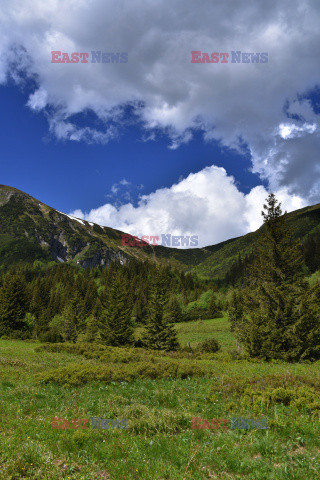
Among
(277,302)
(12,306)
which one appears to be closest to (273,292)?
(277,302)

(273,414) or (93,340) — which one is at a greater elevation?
(273,414)

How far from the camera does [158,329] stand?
4766 cm

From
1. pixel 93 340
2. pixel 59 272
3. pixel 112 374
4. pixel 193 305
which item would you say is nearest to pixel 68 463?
pixel 112 374

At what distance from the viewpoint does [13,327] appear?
57.0m

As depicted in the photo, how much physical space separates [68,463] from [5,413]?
15.4ft

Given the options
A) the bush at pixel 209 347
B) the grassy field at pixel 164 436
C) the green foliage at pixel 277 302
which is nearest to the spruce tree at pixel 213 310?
the bush at pixel 209 347

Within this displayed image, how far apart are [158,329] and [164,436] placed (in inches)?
1653

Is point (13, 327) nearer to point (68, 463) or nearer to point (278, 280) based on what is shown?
point (278, 280)

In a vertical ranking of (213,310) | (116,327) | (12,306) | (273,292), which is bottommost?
(213,310)

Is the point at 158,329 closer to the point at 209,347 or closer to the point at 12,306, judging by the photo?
the point at 209,347

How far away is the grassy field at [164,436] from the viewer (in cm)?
574

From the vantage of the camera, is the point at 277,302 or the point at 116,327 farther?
the point at 116,327

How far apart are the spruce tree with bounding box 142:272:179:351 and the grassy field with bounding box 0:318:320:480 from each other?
117 feet

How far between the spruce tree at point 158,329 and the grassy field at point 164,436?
117ft
